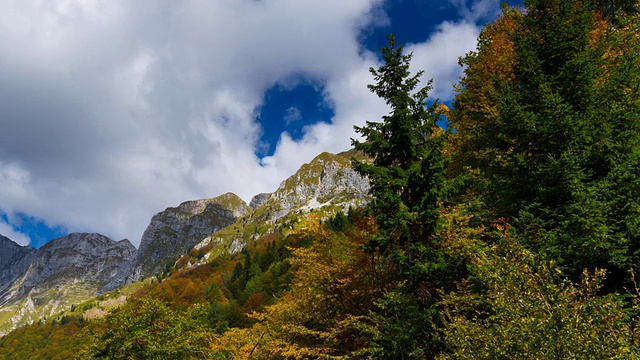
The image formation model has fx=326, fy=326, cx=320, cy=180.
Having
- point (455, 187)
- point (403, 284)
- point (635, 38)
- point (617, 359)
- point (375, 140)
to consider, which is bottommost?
point (617, 359)

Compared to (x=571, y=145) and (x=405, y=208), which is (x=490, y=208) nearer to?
(x=571, y=145)

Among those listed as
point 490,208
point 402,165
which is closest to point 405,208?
point 402,165

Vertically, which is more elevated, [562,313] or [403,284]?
[403,284]

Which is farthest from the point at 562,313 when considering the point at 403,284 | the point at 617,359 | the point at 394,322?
the point at 394,322

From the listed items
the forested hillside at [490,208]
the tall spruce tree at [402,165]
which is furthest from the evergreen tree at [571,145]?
the tall spruce tree at [402,165]

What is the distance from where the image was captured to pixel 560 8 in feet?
57.5

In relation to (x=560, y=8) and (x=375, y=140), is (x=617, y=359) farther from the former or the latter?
(x=560, y=8)

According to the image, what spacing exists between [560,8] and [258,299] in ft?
274

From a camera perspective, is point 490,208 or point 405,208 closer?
point 405,208

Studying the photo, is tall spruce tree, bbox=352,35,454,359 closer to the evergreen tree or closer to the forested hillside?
the forested hillside

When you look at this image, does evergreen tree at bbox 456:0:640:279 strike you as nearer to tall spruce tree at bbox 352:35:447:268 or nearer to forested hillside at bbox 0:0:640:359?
forested hillside at bbox 0:0:640:359

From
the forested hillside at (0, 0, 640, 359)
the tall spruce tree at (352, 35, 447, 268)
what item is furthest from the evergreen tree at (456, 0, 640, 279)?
the tall spruce tree at (352, 35, 447, 268)

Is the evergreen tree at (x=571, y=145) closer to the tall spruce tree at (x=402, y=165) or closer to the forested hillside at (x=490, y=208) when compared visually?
the forested hillside at (x=490, y=208)

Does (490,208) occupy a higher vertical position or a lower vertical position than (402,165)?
lower
